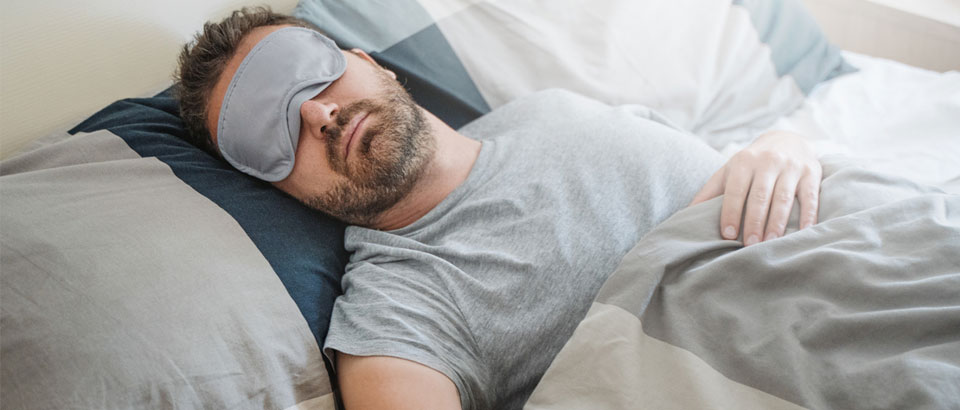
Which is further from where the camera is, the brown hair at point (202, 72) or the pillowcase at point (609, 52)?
the pillowcase at point (609, 52)

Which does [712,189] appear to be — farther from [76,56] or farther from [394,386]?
[76,56]

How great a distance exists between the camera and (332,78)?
1.13m

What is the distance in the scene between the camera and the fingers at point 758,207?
940 millimetres

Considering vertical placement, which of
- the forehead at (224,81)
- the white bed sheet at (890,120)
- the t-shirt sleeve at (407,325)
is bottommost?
the white bed sheet at (890,120)

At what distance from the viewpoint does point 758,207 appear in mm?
958

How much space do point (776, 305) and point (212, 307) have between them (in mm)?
679

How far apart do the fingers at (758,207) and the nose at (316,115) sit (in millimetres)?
660

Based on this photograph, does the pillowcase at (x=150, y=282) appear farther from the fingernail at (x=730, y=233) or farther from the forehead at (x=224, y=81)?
the fingernail at (x=730, y=233)

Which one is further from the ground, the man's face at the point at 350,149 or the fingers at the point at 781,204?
the man's face at the point at 350,149

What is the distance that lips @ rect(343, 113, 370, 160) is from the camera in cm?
111

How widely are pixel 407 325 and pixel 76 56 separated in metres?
0.69

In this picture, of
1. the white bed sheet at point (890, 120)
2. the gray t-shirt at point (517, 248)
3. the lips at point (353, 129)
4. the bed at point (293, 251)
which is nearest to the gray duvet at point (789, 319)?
the bed at point (293, 251)

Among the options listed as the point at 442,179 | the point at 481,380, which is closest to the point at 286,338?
the point at 481,380

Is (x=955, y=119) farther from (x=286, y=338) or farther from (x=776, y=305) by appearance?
(x=286, y=338)
